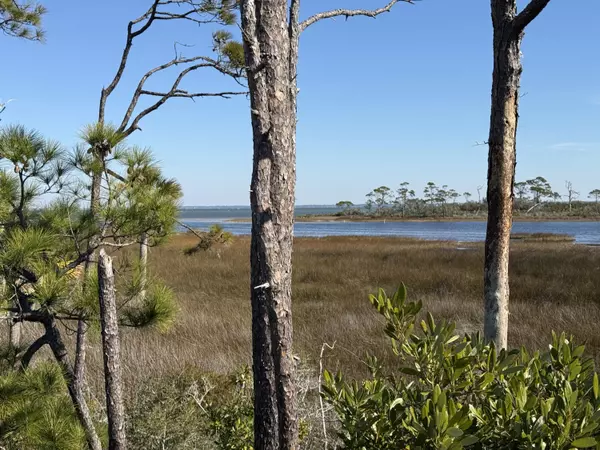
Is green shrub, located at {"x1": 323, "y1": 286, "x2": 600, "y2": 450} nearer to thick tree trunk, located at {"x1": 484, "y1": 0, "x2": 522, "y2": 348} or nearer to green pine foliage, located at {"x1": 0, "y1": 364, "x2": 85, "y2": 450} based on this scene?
thick tree trunk, located at {"x1": 484, "y1": 0, "x2": 522, "y2": 348}

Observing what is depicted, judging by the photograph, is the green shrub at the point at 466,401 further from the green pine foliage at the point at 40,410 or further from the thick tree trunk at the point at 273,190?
the green pine foliage at the point at 40,410

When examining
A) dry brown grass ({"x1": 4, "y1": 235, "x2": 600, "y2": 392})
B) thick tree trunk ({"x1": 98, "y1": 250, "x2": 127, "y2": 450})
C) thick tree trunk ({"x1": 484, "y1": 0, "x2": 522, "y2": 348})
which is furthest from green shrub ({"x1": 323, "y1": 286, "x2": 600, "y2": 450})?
dry brown grass ({"x1": 4, "y1": 235, "x2": 600, "y2": 392})

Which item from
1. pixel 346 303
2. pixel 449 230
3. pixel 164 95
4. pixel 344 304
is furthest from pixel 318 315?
pixel 449 230

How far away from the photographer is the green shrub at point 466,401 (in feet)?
4.83

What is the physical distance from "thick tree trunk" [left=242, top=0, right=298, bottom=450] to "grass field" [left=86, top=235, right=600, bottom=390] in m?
0.79

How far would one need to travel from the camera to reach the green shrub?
4.83 ft

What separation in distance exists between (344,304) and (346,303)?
142mm

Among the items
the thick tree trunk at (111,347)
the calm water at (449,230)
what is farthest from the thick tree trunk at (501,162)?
the calm water at (449,230)

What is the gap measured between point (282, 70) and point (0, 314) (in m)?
1.99

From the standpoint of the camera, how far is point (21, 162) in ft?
9.89

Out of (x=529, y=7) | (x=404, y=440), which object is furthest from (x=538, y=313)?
(x=404, y=440)

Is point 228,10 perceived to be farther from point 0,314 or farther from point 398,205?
point 398,205

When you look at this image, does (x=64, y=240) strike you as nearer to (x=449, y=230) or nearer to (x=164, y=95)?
(x=164, y=95)

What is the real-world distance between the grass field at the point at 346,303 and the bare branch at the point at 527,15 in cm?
194
